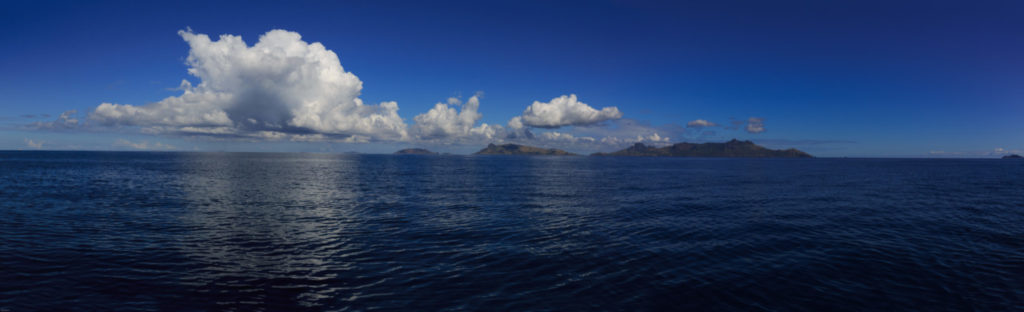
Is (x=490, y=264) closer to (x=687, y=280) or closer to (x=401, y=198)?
(x=687, y=280)

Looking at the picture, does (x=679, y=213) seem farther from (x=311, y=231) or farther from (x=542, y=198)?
(x=311, y=231)

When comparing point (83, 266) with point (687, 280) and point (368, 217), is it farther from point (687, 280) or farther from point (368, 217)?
point (687, 280)

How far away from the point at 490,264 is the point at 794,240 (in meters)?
20.5

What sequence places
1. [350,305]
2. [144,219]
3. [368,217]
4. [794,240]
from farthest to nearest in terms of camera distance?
[368,217] < [144,219] < [794,240] < [350,305]

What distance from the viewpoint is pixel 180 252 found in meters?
22.3

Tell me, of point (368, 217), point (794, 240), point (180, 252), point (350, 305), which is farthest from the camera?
point (368, 217)

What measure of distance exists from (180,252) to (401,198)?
26808 millimetres

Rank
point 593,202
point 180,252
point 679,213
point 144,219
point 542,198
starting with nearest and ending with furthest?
1. point 180,252
2. point 144,219
3. point 679,213
4. point 593,202
5. point 542,198

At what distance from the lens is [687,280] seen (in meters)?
18.5

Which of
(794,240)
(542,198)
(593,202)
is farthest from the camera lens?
(542,198)

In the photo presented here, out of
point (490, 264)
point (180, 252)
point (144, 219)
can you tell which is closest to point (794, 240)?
point (490, 264)

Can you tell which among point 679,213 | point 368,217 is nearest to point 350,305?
point 368,217

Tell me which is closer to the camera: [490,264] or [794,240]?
[490,264]

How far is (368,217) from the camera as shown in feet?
114
